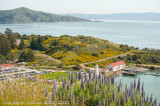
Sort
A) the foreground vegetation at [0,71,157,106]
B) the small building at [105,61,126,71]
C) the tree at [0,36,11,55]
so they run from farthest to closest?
the tree at [0,36,11,55], the small building at [105,61,126,71], the foreground vegetation at [0,71,157,106]

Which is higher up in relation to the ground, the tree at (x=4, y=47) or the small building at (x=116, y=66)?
the tree at (x=4, y=47)

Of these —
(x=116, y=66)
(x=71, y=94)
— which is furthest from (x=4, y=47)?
(x=71, y=94)

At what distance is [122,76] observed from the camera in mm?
43719

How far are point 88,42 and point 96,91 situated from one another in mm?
46695

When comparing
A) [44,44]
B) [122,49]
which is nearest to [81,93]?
[122,49]

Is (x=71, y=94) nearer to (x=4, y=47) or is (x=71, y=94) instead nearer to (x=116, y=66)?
(x=116, y=66)

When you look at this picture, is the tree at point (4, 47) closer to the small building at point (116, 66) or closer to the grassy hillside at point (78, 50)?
the grassy hillside at point (78, 50)

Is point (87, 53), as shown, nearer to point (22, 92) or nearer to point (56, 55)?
point (56, 55)

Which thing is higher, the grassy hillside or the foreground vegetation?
the foreground vegetation

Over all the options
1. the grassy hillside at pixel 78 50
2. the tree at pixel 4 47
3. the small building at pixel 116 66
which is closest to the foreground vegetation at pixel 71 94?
the small building at pixel 116 66

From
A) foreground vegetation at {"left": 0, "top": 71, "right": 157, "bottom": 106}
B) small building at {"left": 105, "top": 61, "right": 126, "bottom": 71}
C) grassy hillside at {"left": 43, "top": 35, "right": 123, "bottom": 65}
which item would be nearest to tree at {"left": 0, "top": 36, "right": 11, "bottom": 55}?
grassy hillside at {"left": 43, "top": 35, "right": 123, "bottom": 65}

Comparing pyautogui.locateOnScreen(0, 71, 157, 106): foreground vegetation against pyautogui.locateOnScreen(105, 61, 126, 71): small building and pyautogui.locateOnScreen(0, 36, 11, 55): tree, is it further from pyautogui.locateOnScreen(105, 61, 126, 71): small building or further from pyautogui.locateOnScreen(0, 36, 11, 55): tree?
pyautogui.locateOnScreen(0, 36, 11, 55): tree

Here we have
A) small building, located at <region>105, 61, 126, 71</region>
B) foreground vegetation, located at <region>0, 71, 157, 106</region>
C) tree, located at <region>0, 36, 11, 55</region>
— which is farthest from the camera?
tree, located at <region>0, 36, 11, 55</region>

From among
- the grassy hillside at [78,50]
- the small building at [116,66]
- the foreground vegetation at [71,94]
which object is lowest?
the small building at [116,66]
